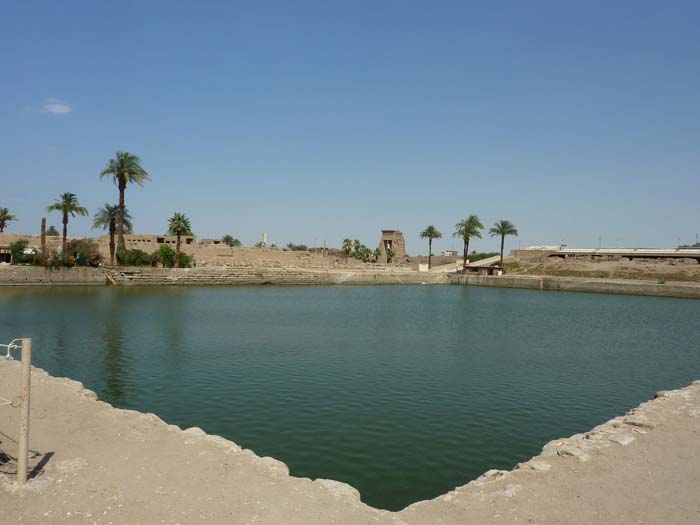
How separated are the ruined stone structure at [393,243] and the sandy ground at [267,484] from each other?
99.6 m

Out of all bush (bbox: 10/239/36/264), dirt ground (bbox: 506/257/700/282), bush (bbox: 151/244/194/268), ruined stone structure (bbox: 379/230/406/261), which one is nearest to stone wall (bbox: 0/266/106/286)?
bush (bbox: 10/239/36/264)

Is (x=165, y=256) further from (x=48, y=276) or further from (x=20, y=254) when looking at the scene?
(x=20, y=254)

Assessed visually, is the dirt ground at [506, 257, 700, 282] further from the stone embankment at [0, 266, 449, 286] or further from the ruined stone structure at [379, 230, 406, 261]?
the ruined stone structure at [379, 230, 406, 261]

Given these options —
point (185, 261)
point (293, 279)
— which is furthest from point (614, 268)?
point (185, 261)

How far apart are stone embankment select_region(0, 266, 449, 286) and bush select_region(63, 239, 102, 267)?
12.9 ft

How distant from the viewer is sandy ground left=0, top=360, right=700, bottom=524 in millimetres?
6020

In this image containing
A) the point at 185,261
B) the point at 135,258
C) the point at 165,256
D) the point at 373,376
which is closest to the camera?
the point at 373,376

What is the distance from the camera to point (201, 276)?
61906 millimetres

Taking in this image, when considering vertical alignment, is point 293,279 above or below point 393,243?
below

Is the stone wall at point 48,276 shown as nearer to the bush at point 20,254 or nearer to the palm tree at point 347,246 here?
the bush at point 20,254

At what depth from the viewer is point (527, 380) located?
651 inches

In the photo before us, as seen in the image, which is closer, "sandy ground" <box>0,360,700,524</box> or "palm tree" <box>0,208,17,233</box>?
"sandy ground" <box>0,360,700,524</box>

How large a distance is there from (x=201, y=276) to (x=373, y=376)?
1963 inches

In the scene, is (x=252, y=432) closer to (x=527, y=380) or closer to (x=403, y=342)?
(x=527, y=380)
